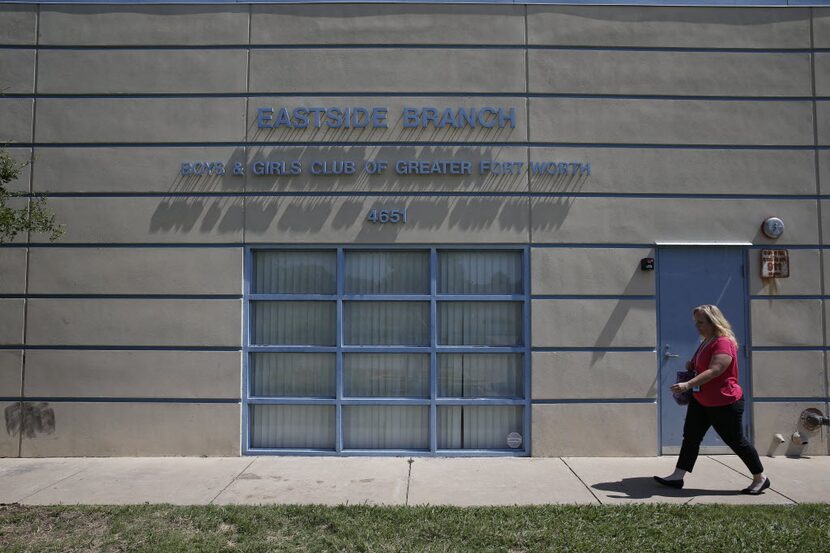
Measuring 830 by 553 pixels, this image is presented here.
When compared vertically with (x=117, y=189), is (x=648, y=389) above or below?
below

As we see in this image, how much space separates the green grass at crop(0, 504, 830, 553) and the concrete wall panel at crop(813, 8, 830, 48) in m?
5.48

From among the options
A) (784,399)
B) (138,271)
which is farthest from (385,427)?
(784,399)

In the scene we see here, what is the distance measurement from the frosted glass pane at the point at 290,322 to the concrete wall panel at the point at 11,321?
2670mm

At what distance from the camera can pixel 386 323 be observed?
7.68 m

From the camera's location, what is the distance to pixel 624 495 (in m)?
5.99

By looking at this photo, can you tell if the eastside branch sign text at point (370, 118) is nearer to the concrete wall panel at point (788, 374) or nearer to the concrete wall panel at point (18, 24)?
the concrete wall panel at point (18, 24)

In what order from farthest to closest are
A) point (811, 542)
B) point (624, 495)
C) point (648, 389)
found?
point (648, 389) < point (624, 495) < point (811, 542)

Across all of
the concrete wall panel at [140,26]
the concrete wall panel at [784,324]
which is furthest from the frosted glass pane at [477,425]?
the concrete wall panel at [140,26]

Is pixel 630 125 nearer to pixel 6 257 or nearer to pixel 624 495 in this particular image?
pixel 624 495

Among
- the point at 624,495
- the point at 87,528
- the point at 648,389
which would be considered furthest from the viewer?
the point at 648,389

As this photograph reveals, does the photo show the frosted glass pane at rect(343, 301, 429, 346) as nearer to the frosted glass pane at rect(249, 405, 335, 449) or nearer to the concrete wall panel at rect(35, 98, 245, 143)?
the frosted glass pane at rect(249, 405, 335, 449)

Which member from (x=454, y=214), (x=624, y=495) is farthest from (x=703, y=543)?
(x=454, y=214)

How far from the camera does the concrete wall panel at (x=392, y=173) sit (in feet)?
24.9

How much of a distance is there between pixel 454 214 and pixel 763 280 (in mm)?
3715
